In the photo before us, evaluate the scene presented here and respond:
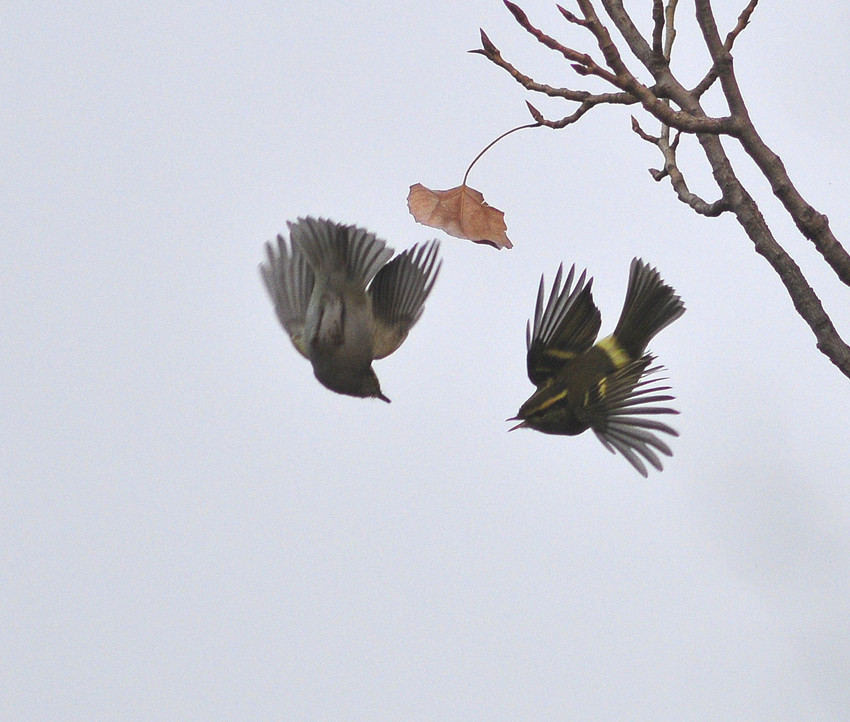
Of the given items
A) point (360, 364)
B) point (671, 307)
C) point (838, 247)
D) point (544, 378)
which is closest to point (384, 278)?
point (360, 364)

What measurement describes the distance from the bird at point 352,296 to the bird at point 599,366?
1.31ft

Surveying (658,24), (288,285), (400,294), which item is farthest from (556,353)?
(658,24)

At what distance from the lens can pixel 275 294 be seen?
316 cm

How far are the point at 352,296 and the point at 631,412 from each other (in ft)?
2.64

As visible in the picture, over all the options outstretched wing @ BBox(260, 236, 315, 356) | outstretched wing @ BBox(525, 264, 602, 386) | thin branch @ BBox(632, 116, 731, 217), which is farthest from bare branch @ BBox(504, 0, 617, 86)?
outstretched wing @ BBox(260, 236, 315, 356)

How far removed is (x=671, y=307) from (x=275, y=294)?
3.86ft

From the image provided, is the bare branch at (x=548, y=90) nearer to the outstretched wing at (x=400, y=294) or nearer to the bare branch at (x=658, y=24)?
the bare branch at (x=658, y=24)

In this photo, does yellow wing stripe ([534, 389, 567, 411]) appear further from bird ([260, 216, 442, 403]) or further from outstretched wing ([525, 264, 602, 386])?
bird ([260, 216, 442, 403])

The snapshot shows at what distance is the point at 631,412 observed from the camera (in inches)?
106

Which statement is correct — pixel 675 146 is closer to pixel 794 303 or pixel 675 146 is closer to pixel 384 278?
pixel 794 303

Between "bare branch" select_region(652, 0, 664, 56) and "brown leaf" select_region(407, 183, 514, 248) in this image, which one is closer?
"bare branch" select_region(652, 0, 664, 56)

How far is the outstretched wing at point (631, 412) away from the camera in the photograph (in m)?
2.66

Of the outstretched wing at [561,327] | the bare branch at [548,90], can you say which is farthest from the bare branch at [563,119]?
the outstretched wing at [561,327]

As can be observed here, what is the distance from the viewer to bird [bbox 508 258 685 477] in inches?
104
